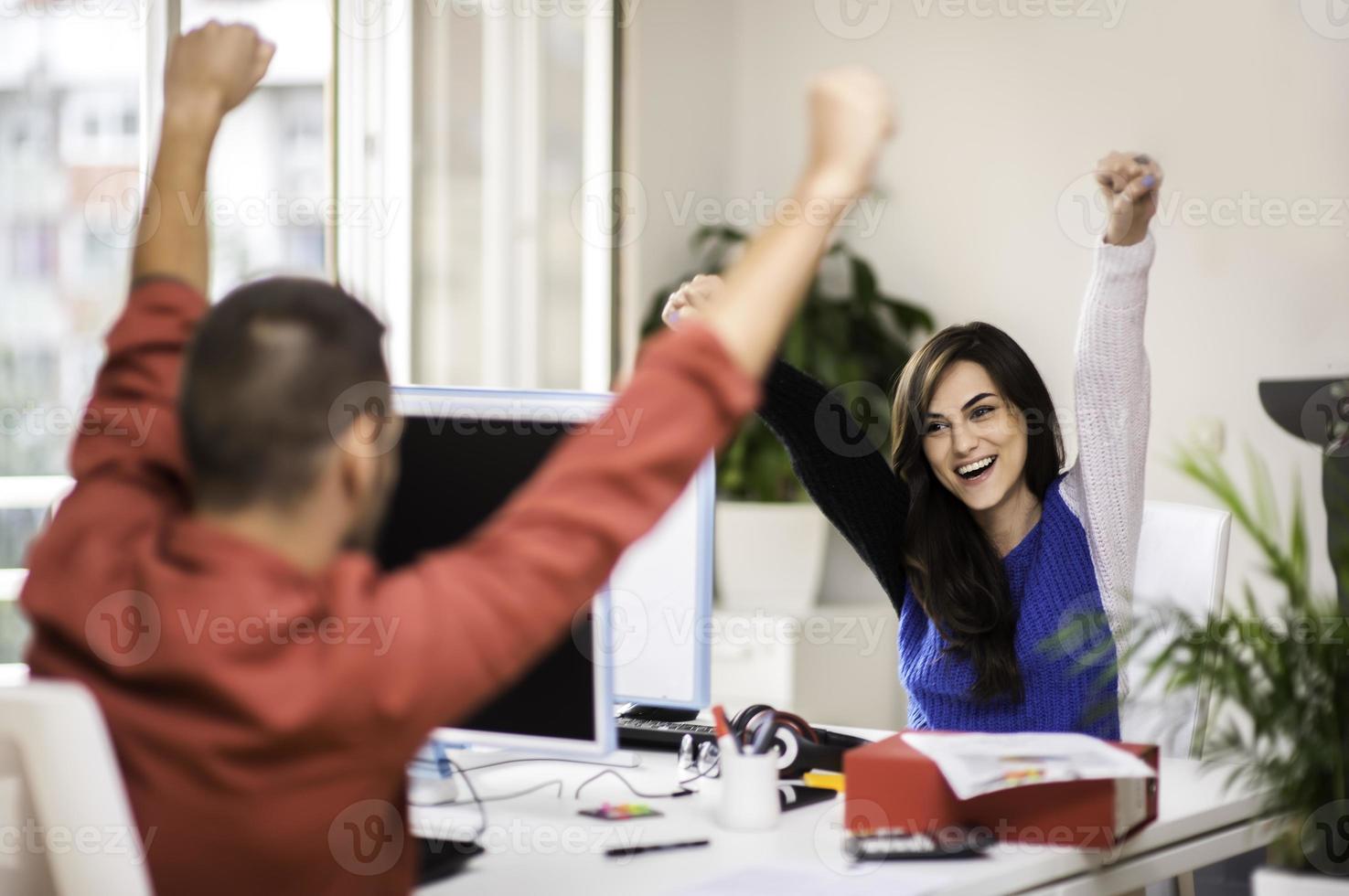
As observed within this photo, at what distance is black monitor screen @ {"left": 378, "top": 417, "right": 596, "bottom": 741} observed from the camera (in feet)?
4.79

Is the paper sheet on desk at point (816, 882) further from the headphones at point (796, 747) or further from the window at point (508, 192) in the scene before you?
the window at point (508, 192)

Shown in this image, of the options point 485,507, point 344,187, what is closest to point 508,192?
point 344,187

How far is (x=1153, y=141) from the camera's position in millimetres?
3932

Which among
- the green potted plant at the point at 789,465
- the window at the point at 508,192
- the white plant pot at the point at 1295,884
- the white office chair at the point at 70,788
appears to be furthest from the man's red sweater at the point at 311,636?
the green potted plant at the point at 789,465

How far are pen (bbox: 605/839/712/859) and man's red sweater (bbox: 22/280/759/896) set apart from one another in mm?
591

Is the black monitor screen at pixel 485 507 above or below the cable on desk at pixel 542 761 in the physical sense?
above

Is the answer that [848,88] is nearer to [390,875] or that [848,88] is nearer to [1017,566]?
[390,875]

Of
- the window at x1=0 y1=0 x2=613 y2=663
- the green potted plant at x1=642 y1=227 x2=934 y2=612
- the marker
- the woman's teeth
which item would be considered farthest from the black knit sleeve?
the green potted plant at x1=642 y1=227 x2=934 y2=612

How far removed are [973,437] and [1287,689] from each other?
0.97 meters

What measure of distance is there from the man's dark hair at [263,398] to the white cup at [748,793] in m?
0.83

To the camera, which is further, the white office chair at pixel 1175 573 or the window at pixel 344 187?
the window at pixel 344 187

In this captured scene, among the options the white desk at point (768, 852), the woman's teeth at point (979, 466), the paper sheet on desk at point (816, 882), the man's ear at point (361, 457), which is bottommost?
the white desk at point (768, 852)

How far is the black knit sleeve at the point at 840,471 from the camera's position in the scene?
2.08 metres

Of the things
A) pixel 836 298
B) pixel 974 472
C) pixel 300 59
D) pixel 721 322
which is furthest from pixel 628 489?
pixel 836 298
